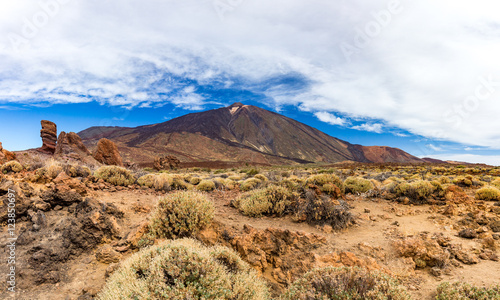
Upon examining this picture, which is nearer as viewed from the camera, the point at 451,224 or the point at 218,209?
the point at 451,224

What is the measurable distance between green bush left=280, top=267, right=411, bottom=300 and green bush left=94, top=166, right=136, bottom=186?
9872mm

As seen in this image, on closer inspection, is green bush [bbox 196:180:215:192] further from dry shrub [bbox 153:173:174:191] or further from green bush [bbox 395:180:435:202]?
green bush [bbox 395:180:435:202]

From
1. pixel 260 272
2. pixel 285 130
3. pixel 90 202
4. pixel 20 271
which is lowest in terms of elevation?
pixel 260 272

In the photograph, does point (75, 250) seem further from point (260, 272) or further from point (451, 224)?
point (451, 224)

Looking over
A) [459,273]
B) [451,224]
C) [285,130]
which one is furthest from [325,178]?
[285,130]

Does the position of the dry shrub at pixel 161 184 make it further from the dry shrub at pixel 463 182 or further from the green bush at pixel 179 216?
the dry shrub at pixel 463 182

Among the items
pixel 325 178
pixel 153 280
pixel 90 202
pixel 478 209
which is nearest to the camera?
pixel 153 280

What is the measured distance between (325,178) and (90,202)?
8.80m

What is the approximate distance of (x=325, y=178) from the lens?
1071 centimetres

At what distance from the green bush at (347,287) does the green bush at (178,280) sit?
622 mm

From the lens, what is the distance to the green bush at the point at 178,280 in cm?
277

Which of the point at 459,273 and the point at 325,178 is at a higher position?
the point at 325,178

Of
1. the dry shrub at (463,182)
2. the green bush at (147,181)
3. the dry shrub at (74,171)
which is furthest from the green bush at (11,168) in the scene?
the dry shrub at (463,182)

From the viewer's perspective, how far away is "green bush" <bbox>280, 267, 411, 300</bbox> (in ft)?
9.71
